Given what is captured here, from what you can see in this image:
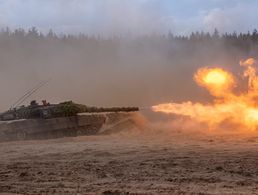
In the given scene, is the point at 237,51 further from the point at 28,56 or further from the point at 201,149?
the point at 201,149

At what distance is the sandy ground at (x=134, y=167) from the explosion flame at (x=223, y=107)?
26.9ft

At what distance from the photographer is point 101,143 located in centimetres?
2247

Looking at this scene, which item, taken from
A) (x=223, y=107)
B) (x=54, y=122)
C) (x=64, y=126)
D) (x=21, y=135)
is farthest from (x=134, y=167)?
(x=223, y=107)

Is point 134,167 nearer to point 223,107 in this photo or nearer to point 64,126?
Answer: point 64,126

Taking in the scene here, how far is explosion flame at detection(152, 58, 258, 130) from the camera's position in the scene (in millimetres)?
30453

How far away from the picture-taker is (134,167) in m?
15.5

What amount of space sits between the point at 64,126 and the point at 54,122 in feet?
1.77

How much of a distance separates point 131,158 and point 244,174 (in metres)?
4.03

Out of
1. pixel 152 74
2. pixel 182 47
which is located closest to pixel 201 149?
pixel 152 74

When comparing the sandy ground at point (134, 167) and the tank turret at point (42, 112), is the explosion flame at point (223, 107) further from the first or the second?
the sandy ground at point (134, 167)

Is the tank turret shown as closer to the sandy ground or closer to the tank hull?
the tank hull

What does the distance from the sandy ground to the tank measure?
144 inches

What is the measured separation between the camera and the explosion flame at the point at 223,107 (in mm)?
30453

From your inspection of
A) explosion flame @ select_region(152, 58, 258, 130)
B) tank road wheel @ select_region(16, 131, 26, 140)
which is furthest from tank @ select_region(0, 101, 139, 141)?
explosion flame @ select_region(152, 58, 258, 130)
